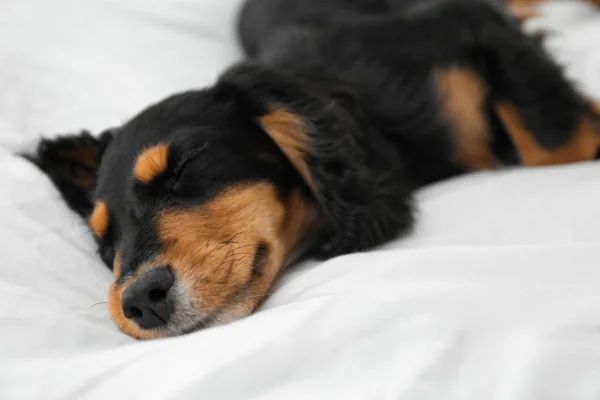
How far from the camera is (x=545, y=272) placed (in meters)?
0.96

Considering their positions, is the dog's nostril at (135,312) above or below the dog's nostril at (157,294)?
below

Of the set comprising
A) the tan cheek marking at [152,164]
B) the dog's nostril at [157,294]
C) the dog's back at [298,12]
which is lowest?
the dog's nostril at [157,294]

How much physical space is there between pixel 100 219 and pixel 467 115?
1.17m

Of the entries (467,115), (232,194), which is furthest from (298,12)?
(232,194)

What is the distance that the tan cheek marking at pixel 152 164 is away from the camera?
4.83ft

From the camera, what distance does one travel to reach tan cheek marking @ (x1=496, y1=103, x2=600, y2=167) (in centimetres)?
185

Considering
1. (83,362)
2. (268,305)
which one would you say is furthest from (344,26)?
(83,362)

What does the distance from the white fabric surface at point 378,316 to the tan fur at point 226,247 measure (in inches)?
2.1

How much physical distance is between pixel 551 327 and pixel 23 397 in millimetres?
758

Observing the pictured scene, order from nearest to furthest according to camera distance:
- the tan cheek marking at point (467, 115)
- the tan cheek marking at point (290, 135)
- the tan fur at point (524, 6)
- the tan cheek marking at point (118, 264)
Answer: the tan cheek marking at point (118, 264), the tan cheek marking at point (290, 135), the tan cheek marking at point (467, 115), the tan fur at point (524, 6)

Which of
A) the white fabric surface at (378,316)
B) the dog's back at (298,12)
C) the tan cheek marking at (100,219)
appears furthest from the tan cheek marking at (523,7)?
the tan cheek marking at (100,219)

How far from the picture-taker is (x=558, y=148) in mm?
1845

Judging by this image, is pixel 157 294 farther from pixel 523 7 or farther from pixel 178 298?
pixel 523 7

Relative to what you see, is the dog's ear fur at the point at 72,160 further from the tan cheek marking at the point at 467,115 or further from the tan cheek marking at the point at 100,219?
the tan cheek marking at the point at 467,115
